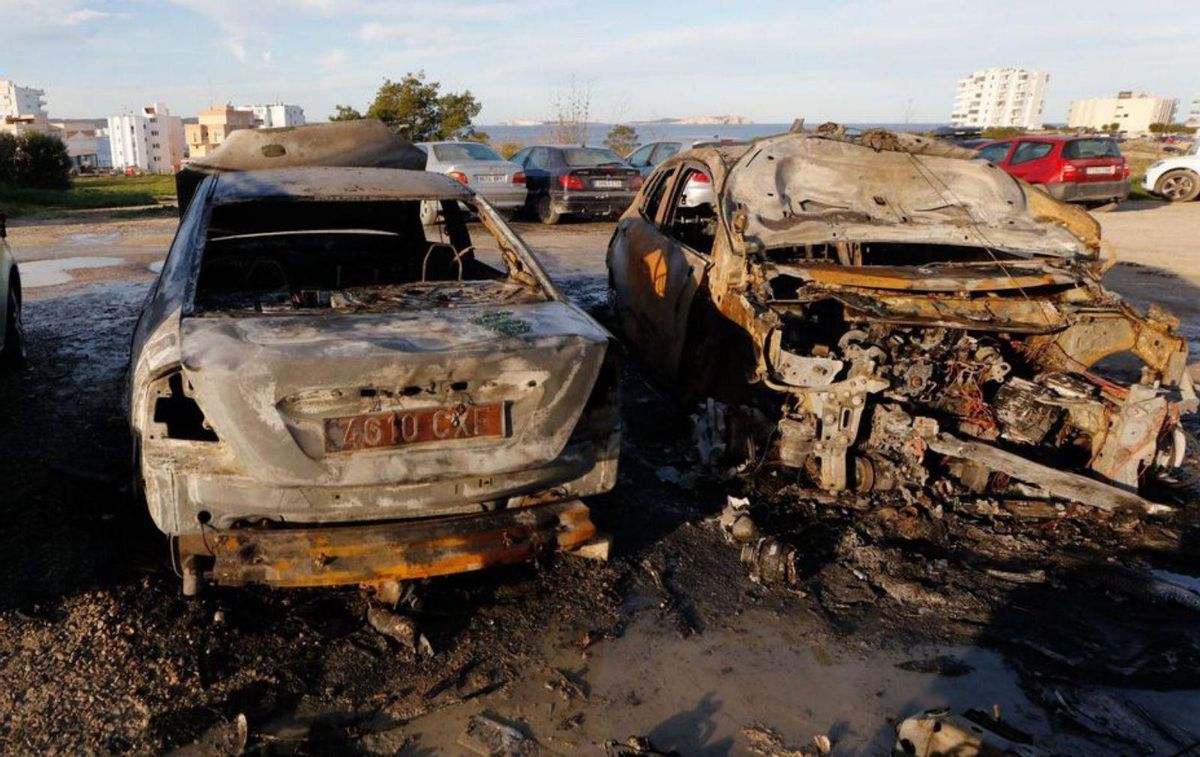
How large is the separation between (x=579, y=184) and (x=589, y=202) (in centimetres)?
35

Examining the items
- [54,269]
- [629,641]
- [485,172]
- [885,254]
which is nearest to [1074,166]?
[485,172]

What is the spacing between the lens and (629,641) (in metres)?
→ 3.20

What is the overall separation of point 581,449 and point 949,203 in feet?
11.0

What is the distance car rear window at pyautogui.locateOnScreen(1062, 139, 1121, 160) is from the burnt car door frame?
14.3 metres

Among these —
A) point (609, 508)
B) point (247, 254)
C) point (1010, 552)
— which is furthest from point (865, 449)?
point (247, 254)

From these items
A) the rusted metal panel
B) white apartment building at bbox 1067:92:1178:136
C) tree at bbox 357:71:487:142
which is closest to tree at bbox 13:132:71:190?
tree at bbox 357:71:487:142

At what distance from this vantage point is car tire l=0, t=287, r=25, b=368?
235 inches

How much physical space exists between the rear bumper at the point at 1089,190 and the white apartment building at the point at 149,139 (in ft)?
360

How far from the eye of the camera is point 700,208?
22.3ft

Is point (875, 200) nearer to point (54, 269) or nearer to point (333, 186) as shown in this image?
point (333, 186)

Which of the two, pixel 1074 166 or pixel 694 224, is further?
pixel 1074 166

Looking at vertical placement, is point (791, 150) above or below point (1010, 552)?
above

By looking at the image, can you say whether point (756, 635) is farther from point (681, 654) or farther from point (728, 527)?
point (728, 527)

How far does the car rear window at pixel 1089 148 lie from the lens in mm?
17016
